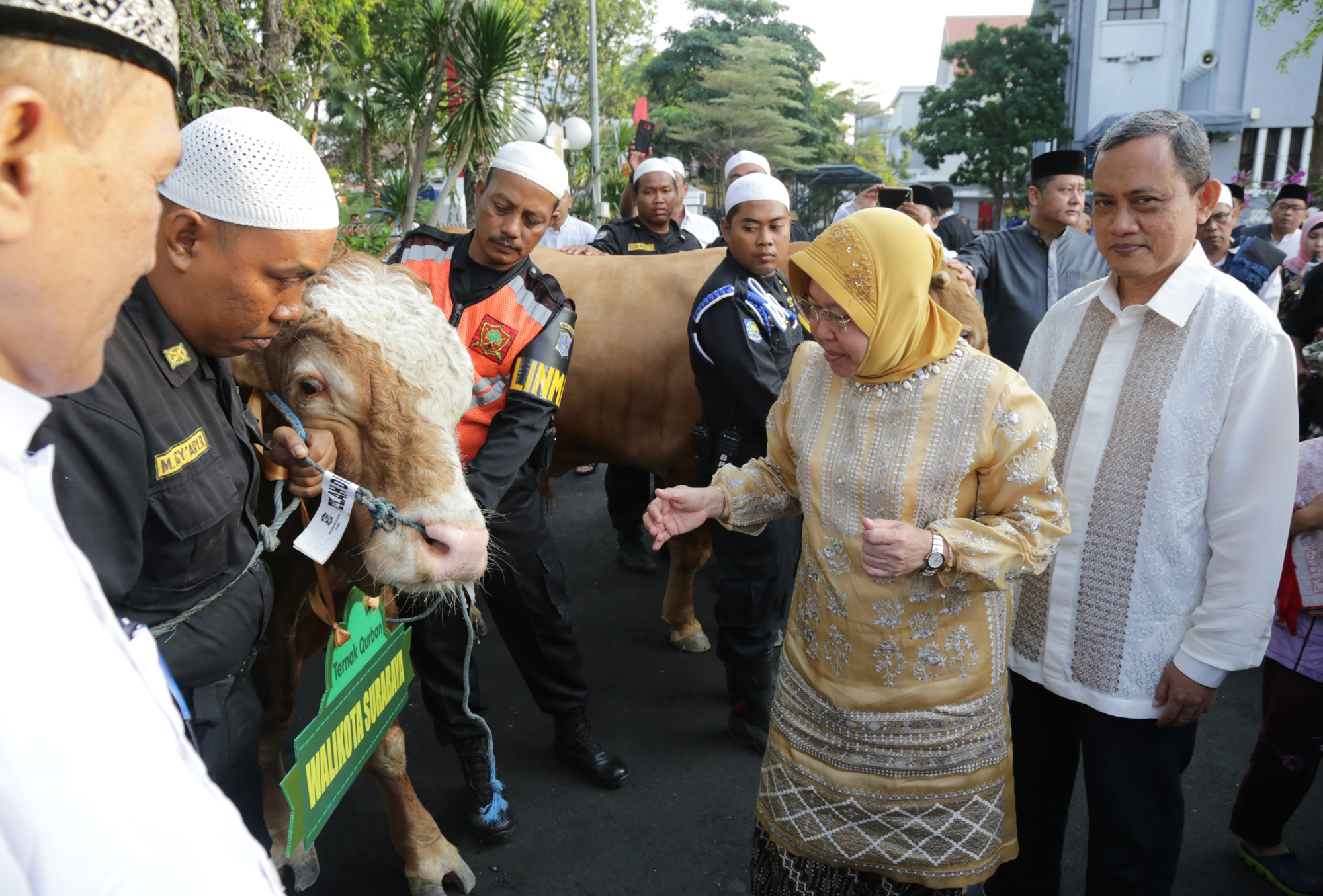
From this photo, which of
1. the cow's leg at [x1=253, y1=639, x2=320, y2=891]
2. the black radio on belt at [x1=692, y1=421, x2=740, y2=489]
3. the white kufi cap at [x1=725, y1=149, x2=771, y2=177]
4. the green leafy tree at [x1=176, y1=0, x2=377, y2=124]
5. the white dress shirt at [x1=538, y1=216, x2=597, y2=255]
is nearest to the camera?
the cow's leg at [x1=253, y1=639, x2=320, y2=891]

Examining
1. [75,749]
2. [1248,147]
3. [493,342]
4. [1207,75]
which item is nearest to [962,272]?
[493,342]

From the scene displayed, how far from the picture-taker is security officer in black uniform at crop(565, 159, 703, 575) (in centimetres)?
556

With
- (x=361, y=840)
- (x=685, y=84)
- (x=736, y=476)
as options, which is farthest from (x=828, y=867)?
(x=685, y=84)

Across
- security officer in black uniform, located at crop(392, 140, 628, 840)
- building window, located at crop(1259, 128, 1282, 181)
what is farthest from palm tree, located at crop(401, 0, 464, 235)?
building window, located at crop(1259, 128, 1282, 181)

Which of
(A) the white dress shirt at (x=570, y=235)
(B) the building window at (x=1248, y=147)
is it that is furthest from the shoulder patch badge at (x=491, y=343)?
(B) the building window at (x=1248, y=147)

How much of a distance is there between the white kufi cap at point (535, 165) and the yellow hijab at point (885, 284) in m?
1.28

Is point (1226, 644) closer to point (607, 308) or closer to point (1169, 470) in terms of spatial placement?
point (1169, 470)

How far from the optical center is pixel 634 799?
3289 mm

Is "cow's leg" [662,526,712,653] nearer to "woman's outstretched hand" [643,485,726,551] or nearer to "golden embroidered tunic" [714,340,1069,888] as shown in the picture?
"woman's outstretched hand" [643,485,726,551]

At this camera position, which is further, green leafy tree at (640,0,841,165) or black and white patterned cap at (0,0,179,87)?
green leafy tree at (640,0,841,165)

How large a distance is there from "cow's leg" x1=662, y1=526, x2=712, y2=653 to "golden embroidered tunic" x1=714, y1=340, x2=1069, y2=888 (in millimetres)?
2349

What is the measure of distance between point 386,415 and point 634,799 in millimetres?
2016

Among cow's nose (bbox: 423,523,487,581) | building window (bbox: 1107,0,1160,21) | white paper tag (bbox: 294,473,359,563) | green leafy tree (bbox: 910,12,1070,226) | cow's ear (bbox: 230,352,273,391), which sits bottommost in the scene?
cow's nose (bbox: 423,523,487,581)

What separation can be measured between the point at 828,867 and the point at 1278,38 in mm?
34445
